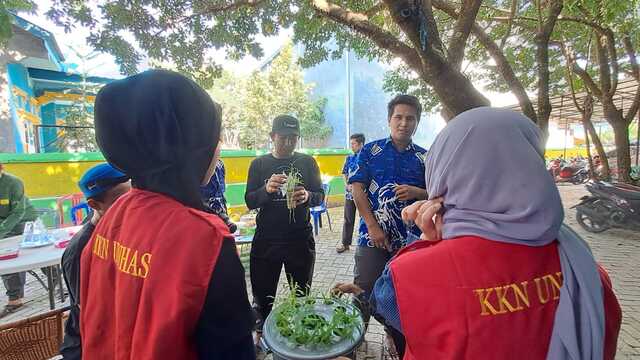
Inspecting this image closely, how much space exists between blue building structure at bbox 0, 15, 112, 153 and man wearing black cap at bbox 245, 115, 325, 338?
8.18 meters

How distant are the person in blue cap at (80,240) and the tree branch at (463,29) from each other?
287 cm

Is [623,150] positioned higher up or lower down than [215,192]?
higher up

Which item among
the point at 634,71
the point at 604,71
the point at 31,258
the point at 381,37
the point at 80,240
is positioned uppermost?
the point at 634,71

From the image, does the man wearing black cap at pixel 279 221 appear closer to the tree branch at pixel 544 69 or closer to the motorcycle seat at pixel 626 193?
the tree branch at pixel 544 69

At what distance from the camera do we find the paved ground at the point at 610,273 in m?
2.86

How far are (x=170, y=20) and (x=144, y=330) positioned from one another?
482 cm

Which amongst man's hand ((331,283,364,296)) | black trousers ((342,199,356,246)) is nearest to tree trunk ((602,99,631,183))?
black trousers ((342,199,356,246))

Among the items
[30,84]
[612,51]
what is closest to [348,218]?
[612,51]

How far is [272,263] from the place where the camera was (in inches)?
98.3

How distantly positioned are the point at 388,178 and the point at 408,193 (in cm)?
20

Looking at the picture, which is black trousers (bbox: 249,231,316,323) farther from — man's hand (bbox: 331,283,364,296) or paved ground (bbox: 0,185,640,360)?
paved ground (bbox: 0,185,640,360)

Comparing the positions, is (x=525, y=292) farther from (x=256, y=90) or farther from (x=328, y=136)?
(x=328, y=136)

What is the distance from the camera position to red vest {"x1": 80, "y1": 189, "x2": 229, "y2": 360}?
2.63 ft

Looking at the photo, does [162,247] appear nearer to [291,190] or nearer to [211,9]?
[291,190]
